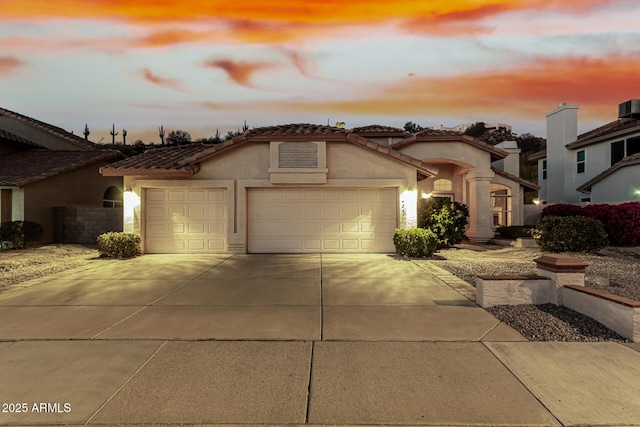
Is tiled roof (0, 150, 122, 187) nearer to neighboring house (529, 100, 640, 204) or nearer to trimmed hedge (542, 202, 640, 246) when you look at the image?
trimmed hedge (542, 202, 640, 246)

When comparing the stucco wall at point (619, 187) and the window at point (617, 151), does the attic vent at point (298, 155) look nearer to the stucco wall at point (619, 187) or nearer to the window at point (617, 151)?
the stucco wall at point (619, 187)

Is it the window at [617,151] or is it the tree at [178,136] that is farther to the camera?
the tree at [178,136]

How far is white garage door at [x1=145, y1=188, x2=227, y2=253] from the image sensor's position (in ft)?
38.7

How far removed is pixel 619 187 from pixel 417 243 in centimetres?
1264

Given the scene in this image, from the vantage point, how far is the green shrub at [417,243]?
10.5 metres

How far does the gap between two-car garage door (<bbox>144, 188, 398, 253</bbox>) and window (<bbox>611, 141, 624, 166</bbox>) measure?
1496cm

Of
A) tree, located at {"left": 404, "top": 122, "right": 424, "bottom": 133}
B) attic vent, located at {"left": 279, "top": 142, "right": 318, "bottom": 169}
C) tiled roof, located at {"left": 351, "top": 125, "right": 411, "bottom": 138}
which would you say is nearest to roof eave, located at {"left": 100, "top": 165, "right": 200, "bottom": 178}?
attic vent, located at {"left": 279, "top": 142, "right": 318, "bottom": 169}

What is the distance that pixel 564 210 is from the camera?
15352mm

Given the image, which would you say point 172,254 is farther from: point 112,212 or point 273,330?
point 273,330

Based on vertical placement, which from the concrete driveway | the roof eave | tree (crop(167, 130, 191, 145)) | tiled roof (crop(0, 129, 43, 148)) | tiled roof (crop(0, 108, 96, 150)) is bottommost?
the concrete driveway

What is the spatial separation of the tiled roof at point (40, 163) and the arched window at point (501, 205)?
20.6m

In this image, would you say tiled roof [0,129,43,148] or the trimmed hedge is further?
tiled roof [0,129,43,148]

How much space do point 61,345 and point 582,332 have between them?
6.50 meters

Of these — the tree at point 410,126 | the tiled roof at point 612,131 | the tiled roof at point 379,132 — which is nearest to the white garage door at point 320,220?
the tiled roof at point 379,132
